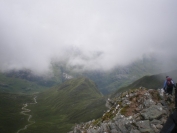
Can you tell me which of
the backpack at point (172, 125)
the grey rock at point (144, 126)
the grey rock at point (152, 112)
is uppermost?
the grey rock at point (152, 112)

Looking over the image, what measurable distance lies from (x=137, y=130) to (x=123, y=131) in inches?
125

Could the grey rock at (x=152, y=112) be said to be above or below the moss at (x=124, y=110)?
below

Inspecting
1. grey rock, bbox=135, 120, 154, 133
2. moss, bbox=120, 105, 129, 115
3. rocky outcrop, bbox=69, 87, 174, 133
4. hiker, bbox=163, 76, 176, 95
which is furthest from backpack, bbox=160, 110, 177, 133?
moss, bbox=120, 105, 129, 115

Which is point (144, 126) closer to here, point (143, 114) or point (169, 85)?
point (143, 114)

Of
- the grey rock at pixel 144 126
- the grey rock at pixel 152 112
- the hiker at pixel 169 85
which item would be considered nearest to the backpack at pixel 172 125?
the grey rock at pixel 144 126

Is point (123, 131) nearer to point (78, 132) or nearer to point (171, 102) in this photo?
point (171, 102)

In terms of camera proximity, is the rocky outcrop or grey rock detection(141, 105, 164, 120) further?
grey rock detection(141, 105, 164, 120)

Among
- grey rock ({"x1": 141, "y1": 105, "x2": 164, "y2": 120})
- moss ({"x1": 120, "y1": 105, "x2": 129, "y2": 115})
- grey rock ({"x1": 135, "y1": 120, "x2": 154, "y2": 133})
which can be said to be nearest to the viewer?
grey rock ({"x1": 135, "y1": 120, "x2": 154, "y2": 133})

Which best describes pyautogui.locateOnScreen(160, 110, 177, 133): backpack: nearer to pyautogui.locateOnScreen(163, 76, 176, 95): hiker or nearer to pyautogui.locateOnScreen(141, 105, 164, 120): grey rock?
pyautogui.locateOnScreen(141, 105, 164, 120): grey rock

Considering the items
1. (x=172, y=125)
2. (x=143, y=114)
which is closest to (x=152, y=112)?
(x=143, y=114)

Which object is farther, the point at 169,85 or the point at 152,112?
the point at 169,85

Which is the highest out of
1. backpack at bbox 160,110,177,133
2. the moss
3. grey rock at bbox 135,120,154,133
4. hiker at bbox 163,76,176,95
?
hiker at bbox 163,76,176,95

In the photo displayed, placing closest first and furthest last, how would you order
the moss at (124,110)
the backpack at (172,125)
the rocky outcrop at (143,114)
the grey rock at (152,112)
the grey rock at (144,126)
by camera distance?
1. the backpack at (172,125)
2. the grey rock at (144,126)
3. the rocky outcrop at (143,114)
4. the grey rock at (152,112)
5. the moss at (124,110)

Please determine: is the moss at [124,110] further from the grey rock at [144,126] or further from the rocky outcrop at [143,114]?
the grey rock at [144,126]
